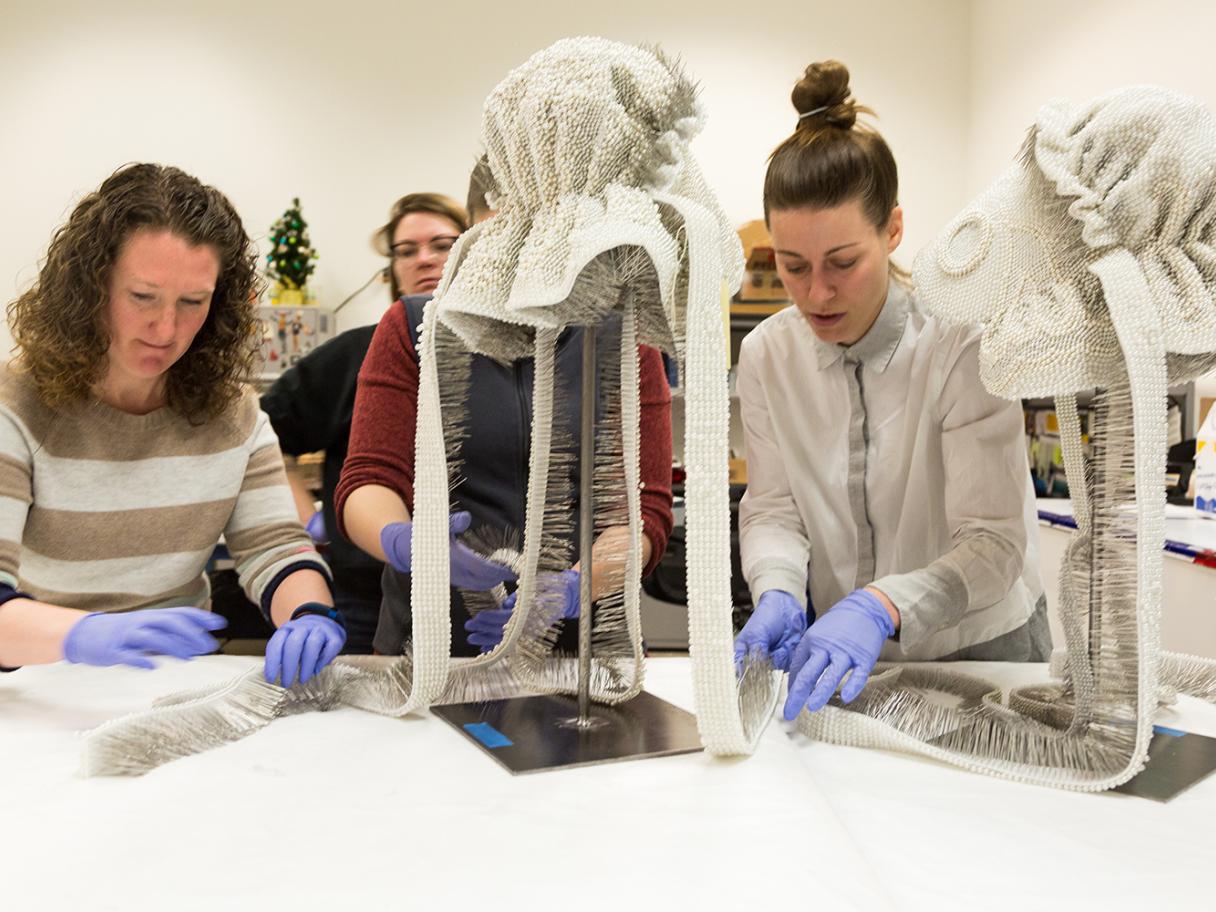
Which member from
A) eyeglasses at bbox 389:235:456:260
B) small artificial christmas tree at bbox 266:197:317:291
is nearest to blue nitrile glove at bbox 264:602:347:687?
eyeglasses at bbox 389:235:456:260

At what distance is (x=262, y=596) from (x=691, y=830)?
0.82 metres

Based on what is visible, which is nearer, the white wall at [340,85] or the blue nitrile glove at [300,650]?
the blue nitrile glove at [300,650]

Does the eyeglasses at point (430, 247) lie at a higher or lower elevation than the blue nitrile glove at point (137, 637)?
higher

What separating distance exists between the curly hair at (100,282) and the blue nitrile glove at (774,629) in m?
0.81

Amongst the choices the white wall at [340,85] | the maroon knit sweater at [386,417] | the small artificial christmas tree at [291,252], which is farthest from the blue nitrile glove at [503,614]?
the white wall at [340,85]

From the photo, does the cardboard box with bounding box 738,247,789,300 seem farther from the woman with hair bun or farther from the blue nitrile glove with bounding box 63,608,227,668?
the blue nitrile glove with bounding box 63,608,227,668

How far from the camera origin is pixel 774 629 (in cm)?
110

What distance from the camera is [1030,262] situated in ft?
2.88

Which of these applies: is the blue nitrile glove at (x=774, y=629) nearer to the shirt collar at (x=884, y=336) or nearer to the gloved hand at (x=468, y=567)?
the gloved hand at (x=468, y=567)

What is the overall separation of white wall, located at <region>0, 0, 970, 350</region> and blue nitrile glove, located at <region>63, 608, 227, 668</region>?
3457mm

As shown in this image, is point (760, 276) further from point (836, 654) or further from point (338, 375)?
point (836, 654)

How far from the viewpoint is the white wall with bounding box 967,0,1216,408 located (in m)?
2.97

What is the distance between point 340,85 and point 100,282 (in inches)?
133

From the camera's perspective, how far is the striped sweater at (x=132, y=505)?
4.03 ft
